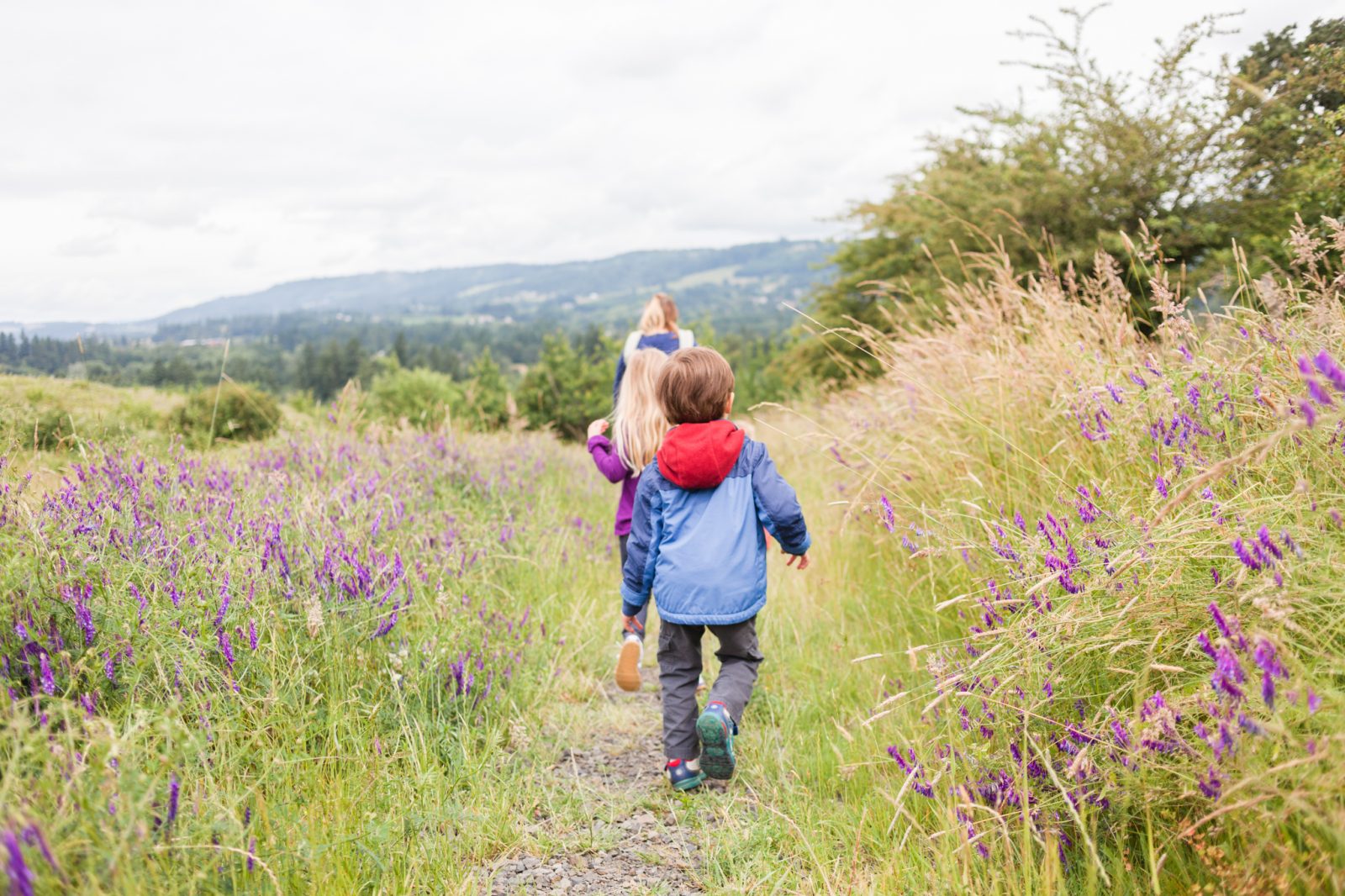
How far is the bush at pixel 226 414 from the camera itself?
231 inches

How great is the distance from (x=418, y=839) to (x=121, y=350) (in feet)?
17.1

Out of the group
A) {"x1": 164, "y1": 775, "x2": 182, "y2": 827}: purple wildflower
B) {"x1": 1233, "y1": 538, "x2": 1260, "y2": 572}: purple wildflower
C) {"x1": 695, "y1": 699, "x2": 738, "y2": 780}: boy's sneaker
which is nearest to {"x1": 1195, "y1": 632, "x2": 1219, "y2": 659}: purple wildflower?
{"x1": 1233, "y1": 538, "x2": 1260, "y2": 572}: purple wildflower

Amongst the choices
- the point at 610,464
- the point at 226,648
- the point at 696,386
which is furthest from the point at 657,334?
the point at 226,648

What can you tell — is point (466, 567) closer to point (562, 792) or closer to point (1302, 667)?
point (562, 792)

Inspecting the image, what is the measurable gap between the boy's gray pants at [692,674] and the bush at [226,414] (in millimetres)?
3547

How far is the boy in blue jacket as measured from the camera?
9.94ft

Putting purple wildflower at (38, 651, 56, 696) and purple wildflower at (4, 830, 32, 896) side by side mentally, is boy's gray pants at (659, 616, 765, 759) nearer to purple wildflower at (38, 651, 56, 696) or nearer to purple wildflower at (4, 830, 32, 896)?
purple wildflower at (38, 651, 56, 696)

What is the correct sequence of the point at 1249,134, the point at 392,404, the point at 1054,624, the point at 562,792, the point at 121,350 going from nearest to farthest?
the point at 1054,624, the point at 562,792, the point at 121,350, the point at 1249,134, the point at 392,404

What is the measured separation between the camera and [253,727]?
2395 millimetres

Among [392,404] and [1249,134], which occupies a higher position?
[1249,134]

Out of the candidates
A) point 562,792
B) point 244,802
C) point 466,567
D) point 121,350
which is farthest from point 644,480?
point 121,350

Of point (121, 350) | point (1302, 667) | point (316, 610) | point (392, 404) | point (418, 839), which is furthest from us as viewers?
point (392, 404)

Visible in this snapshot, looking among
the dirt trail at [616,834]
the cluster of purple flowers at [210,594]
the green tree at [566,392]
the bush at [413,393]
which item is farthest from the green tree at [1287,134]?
the bush at [413,393]

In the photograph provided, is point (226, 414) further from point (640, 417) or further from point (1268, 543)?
point (1268, 543)
